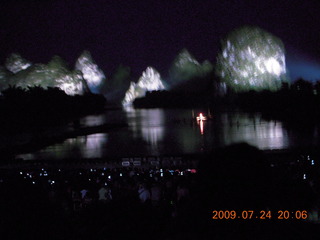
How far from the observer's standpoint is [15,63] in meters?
104

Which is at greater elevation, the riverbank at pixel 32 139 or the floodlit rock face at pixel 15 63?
the floodlit rock face at pixel 15 63

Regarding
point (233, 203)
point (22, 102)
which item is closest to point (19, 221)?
point (233, 203)

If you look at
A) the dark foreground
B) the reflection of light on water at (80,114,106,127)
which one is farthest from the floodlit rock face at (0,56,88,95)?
the dark foreground

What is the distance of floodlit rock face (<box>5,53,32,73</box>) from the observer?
10331 cm

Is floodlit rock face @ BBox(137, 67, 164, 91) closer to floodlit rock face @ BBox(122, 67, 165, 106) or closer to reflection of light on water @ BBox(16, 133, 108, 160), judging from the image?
floodlit rock face @ BBox(122, 67, 165, 106)

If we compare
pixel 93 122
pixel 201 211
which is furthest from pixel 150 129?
→ pixel 201 211

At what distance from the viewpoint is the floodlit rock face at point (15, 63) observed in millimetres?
103312

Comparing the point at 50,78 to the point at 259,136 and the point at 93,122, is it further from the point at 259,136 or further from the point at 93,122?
the point at 259,136

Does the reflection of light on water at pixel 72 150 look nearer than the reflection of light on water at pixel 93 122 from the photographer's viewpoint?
Yes

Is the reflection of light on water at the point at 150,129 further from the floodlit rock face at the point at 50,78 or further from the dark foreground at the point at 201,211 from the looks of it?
the floodlit rock face at the point at 50,78

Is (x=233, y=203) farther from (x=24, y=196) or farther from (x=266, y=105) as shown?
(x=266, y=105)

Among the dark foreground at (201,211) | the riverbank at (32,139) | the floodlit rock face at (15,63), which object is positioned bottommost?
the dark foreground at (201,211)

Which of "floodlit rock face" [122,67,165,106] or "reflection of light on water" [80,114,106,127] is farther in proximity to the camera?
"floodlit rock face" [122,67,165,106]

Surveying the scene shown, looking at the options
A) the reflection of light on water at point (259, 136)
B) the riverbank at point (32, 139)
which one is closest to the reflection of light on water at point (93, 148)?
the riverbank at point (32, 139)
